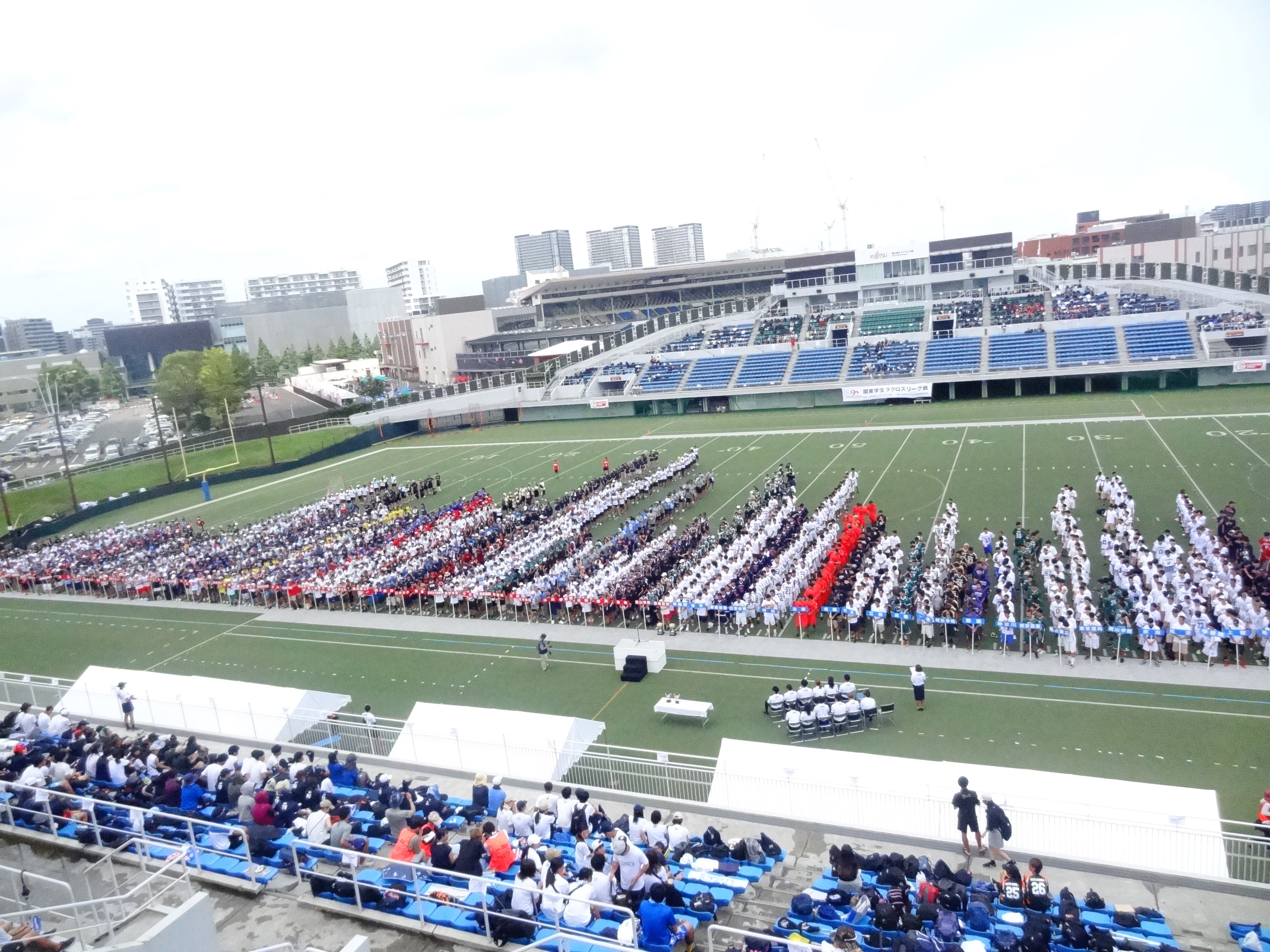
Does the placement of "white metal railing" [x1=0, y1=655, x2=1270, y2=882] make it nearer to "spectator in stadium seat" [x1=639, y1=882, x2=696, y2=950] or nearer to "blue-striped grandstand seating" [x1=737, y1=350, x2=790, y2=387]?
"spectator in stadium seat" [x1=639, y1=882, x2=696, y2=950]

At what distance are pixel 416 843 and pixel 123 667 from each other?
1470 cm

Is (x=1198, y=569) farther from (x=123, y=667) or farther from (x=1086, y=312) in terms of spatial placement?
(x=1086, y=312)

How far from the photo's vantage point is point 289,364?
9425 cm

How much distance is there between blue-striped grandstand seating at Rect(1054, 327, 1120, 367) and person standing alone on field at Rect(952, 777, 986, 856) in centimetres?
3921

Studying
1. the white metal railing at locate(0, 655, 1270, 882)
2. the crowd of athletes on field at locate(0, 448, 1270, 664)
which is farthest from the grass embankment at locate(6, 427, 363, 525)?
the white metal railing at locate(0, 655, 1270, 882)

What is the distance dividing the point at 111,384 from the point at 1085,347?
78047 millimetres

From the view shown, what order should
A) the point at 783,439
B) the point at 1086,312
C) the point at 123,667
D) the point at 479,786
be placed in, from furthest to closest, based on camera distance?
the point at 1086,312 < the point at 783,439 < the point at 123,667 < the point at 479,786

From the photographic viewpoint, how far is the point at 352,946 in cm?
650

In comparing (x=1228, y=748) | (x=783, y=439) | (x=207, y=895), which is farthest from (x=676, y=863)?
(x=783, y=439)

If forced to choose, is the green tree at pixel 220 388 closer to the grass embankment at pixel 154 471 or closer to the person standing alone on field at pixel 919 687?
the grass embankment at pixel 154 471

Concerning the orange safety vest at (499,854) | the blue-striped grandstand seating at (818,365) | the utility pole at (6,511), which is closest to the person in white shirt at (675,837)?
the orange safety vest at (499,854)

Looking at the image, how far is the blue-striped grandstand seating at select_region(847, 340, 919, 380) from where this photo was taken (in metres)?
46.7

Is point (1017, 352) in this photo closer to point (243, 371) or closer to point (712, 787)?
point (712, 787)

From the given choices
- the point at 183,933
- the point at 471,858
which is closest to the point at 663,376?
the point at 471,858
